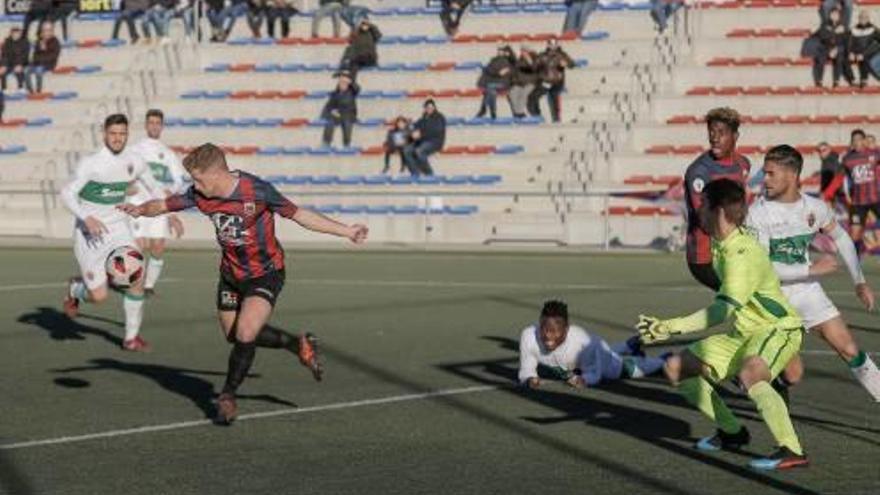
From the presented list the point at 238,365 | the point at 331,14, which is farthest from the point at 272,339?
the point at 331,14

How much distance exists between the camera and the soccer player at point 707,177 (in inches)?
465

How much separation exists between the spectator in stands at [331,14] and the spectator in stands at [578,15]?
5.40 m

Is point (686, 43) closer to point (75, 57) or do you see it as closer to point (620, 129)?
point (620, 129)

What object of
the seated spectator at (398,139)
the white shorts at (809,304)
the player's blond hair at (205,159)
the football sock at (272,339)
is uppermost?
→ the player's blond hair at (205,159)

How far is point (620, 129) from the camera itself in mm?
33281

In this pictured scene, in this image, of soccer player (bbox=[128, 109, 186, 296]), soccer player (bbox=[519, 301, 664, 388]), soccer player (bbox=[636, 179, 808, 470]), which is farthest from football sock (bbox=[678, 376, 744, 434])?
soccer player (bbox=[128, 109, 186, 296])

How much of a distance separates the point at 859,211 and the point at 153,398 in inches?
679

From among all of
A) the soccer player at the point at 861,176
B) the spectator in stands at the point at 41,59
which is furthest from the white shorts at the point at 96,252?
the spectator in stands at the point at 41,59

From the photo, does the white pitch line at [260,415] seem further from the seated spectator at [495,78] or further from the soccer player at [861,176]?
the seated spectator at [495,78]

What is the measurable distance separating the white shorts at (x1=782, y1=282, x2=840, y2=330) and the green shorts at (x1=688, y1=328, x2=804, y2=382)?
1273mm

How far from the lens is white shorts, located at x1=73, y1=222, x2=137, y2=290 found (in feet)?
49.9

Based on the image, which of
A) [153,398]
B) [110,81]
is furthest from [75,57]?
[153,398]

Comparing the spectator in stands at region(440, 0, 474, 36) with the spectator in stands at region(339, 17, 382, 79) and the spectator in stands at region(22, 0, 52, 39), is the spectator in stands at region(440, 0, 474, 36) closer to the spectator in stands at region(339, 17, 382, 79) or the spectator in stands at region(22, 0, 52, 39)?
the spectator in stands at region(339, 17, 382, 79)

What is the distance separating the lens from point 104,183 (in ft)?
50.4
